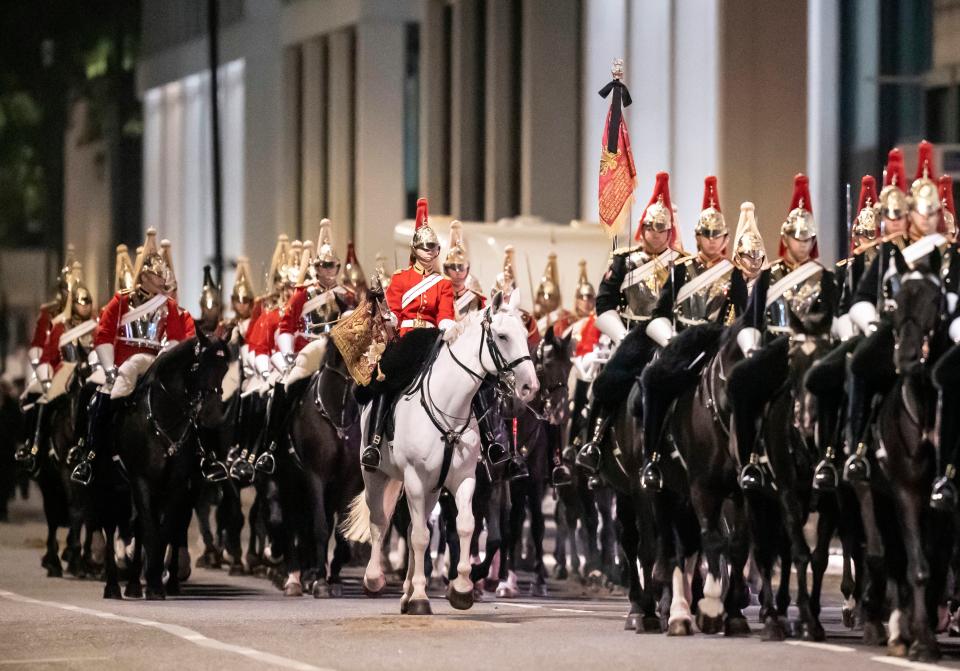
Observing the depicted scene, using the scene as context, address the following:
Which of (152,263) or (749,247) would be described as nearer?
(749,247)

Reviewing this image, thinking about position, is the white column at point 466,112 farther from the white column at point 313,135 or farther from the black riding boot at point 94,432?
the black riding boot at point 94,432

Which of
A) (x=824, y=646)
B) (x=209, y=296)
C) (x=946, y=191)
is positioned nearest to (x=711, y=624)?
(x=824, y=646)

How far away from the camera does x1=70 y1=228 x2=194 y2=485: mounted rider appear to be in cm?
2042

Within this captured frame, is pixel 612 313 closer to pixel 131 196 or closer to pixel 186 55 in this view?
pixel 186 55

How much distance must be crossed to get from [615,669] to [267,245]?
38.9m

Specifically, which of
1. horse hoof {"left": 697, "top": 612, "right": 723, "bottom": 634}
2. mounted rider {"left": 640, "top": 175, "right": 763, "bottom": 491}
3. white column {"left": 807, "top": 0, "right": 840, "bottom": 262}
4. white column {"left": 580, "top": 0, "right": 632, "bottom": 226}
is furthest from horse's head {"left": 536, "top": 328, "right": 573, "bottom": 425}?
white column {"left": 580, "top": 0, "right": 632, "bottom": 226}

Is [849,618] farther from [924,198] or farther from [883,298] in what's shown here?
[924,198]

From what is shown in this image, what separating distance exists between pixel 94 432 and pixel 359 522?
8.83 ft

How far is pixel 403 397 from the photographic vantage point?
18297 mm

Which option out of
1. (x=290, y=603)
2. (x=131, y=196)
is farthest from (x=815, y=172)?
(x=131, y=196)

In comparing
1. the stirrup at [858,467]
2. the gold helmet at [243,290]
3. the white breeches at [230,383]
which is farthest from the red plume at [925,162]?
the gold helmet at [243,290]

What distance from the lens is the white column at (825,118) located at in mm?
31906

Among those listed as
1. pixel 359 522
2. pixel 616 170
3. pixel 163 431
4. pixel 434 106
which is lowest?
pixel 359 522

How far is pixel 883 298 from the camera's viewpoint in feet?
49.5
